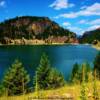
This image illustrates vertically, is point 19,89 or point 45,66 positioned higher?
point 45,66

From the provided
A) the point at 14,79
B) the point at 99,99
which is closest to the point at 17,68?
the point at 14,79

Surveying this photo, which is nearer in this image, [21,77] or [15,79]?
[15,79]

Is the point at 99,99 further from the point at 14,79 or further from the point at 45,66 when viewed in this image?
the point at 45,66

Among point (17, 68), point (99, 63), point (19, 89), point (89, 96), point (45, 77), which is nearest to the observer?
point (89, 96)

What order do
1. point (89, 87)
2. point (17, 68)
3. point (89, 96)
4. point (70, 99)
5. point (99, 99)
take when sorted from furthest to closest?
point (17, 68)
point (89, 87)
point (89, 96)
point (70, 99)
point (99, 99)

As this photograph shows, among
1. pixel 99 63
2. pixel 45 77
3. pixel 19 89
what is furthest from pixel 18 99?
pixel 99 63

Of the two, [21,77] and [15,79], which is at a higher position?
[21,77]

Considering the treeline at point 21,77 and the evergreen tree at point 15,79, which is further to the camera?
the treeline at point 21,77

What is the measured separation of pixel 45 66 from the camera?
67.1 m

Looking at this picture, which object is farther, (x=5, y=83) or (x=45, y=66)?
(x=45, y=66)

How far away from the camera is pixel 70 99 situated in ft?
38.8

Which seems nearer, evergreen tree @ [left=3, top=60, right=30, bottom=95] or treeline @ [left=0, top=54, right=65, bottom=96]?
evergreen tree @ [left=3, top=60, right=30, bottom=95]

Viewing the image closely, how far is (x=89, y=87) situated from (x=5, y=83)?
42.8 metres

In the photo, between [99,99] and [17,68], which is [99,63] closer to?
[17,68]
